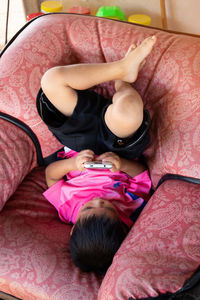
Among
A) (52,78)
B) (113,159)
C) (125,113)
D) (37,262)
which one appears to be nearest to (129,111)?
(125,113)

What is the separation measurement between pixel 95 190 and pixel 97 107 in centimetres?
31

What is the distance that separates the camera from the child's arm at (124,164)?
3.13ft

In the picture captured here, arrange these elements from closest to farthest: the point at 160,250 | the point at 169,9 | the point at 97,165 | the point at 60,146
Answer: the point at 160,250, the point at 97,165, the point at 60,146, the point at 169,9

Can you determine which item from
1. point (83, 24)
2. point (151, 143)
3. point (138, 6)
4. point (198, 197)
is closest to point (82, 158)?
point (151, 143)

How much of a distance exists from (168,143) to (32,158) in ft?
1.77

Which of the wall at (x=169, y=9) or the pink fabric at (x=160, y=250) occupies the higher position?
the wall at (x=169, y=9)

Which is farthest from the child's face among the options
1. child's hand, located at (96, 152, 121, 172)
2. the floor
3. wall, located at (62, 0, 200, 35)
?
the floor

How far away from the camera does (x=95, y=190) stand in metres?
1.09

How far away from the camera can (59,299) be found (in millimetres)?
847

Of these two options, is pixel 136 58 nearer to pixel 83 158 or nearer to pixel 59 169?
pixel 83 158

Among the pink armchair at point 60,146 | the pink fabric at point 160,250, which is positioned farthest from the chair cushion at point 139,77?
the pink fabric at point 160,250

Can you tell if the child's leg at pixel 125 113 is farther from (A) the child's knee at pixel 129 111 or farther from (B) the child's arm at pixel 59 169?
(B) the child's arm at pixel 59 169

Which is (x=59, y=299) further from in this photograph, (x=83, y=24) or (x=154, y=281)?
(x=83, y=24)

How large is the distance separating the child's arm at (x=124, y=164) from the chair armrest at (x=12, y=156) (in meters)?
0.31
